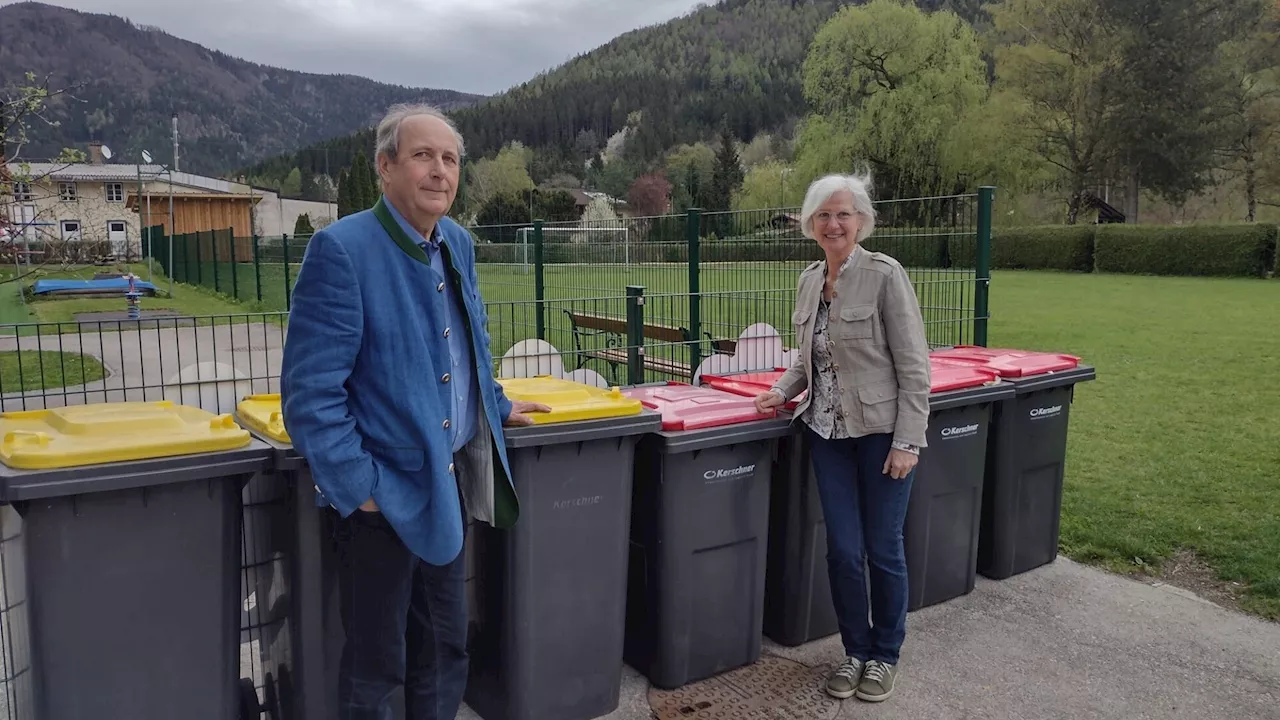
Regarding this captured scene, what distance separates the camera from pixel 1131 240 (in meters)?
28.5

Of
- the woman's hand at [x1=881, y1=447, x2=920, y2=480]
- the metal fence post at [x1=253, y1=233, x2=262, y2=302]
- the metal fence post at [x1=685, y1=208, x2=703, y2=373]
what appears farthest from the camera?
the metal fence post at [x1=253, y1=233, x2=262, y2=302]

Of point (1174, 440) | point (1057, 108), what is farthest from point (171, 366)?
point (1057, 108)

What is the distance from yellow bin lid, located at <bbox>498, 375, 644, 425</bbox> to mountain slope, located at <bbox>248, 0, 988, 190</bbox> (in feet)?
326

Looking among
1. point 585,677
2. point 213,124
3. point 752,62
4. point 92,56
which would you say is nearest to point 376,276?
point 585,677

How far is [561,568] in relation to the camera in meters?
3.05

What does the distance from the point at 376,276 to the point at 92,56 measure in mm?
224068

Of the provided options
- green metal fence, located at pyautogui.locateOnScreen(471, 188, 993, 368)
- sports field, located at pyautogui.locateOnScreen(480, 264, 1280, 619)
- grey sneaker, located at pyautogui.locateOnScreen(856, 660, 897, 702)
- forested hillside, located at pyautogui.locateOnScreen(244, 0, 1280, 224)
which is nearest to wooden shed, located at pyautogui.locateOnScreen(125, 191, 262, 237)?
forested hillside, located at pyautogui.locateOnScreen(244, 0, 1280, 224)

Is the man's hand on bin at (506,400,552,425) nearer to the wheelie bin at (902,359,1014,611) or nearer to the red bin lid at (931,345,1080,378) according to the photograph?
the wheelie bin at (902,359,1014,611)

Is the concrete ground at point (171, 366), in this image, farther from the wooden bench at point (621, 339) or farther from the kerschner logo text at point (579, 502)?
the wooden bench at point (621, 339)

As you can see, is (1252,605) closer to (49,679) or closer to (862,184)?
(862,184)

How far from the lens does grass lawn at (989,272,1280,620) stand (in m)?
4.90

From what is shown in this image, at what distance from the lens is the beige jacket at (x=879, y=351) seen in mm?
3121

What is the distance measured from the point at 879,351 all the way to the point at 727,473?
28.6 inches

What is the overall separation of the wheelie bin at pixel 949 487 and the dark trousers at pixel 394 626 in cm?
222
